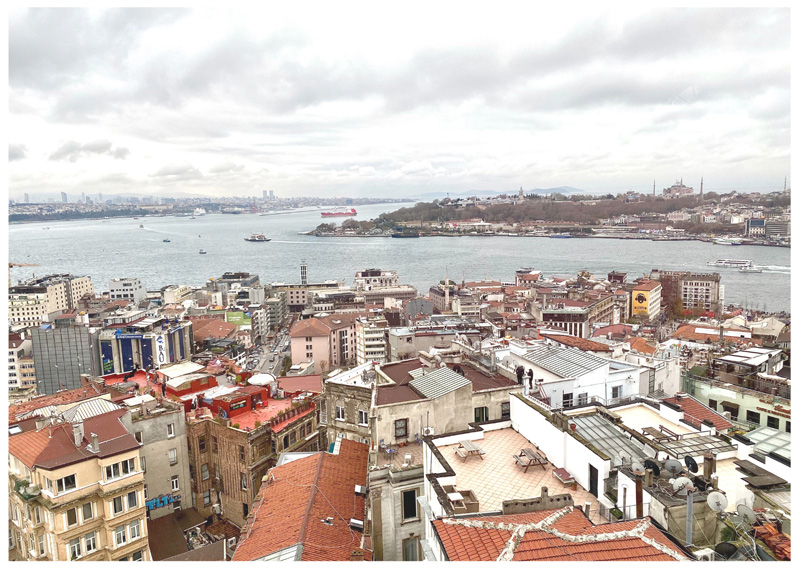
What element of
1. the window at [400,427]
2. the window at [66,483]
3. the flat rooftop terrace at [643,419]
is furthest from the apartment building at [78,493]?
the flat rooftop terrace at [643,419]

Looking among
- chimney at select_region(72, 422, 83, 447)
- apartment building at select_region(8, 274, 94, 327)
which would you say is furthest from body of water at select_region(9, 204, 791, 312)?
chimney at select_region(72, 422, 83, 447)

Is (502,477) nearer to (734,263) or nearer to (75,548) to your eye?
(75,548)

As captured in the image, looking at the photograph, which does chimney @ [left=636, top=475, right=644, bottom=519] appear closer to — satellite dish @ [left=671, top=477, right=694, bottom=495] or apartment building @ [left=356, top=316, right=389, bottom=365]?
satellite dish @ [left=671, top=477, right=694, bottom=495]

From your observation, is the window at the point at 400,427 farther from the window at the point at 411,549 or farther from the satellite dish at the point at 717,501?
the satellite dish at the point at 717,501

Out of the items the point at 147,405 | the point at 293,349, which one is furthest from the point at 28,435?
the point at 293,349

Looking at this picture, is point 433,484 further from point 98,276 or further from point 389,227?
point 389,227
